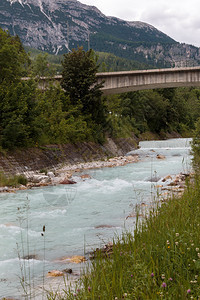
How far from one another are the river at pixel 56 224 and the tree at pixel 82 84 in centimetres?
1750

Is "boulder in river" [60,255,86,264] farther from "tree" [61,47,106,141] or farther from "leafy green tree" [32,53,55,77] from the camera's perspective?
"leafy green tree" [32,53,55,77]

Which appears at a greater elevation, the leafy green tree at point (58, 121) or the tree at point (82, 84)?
the tree at point (82, 84)

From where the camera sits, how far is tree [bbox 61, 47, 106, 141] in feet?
111

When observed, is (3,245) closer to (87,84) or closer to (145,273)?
(145,273)

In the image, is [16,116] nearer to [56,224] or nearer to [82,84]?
[56,224]

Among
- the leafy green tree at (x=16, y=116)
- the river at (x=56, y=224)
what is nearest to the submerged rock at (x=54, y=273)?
the river at (x=56, y=224)

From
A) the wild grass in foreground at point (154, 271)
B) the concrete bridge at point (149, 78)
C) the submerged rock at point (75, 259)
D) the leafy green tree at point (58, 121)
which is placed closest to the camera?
the wild grass in foreground at point (154, 271)

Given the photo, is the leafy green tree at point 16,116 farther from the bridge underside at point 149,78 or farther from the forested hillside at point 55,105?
the bridge underside at point 149,78

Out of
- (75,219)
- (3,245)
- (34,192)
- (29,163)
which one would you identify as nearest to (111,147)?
(29,163)

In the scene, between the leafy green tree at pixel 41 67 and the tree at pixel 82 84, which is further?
the leafy green tree at pixel 41 67

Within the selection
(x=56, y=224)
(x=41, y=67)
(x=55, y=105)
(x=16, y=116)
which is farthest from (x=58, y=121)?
(x=56, y=224)

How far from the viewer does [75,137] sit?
97.7 feet

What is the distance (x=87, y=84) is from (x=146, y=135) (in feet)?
106

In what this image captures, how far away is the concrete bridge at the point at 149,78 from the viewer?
135ft
